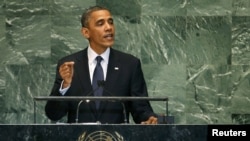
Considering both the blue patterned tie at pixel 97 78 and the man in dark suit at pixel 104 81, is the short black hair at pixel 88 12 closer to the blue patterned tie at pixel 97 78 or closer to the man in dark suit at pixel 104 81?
the man in dark suit at pixel 104 81

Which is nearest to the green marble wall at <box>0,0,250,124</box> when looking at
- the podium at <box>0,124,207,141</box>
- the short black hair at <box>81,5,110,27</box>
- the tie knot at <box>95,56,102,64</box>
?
the short black hair at <box>81,5,110,27</box>

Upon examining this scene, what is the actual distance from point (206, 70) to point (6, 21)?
2356mm

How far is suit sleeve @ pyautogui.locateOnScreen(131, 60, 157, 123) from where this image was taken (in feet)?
15.5

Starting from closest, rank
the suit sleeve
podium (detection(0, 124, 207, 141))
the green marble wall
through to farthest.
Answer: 1. podium (detection(0, 124, 207, 141))
2. the suit sleeve
3. the green marble wall

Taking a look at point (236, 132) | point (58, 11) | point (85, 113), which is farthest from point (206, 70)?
point (236, 132)

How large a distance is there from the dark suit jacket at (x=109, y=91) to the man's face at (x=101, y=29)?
14cm

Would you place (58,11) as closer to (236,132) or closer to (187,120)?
(187,120)

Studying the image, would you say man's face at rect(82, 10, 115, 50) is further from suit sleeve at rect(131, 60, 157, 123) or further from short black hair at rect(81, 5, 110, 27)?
suit sleeve at rect(131, 60, 157, 123)

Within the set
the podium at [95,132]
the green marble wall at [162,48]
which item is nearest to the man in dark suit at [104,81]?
the podium at [95,132]

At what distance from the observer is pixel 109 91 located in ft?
16.0

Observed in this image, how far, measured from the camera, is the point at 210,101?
7.16m

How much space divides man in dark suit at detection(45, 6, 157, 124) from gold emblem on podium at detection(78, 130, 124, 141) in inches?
20.1

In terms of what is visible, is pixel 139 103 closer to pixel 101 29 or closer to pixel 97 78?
pixel 97 78

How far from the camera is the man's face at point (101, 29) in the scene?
198 inches
